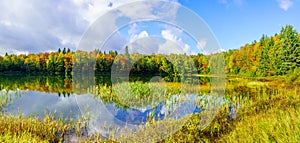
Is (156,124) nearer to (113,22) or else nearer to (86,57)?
(86,57)

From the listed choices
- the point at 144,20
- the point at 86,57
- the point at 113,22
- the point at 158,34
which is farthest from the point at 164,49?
the point at 86,57

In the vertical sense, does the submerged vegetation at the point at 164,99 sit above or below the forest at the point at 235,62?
below

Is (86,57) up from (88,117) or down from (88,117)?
up

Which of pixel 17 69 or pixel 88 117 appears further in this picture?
pixel 17 69

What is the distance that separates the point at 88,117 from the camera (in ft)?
29.2

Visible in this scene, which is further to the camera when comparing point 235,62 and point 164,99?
point 235,62

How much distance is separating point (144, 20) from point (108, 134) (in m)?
3.97

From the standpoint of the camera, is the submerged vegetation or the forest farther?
the forest

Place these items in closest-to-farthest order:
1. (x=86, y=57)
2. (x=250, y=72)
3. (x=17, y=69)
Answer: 1. (x=86, y=57)
2. (x=250, y=72)
3. (x=17, y=69)

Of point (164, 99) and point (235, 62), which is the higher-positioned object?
point (235, 62)

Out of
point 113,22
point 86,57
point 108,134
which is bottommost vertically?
point 108,134

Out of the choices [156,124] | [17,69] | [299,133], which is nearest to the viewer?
[299,133]

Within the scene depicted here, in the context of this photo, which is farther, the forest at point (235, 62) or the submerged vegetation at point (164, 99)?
the forest at point (235, 62)

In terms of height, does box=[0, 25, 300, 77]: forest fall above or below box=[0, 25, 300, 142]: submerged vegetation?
above
